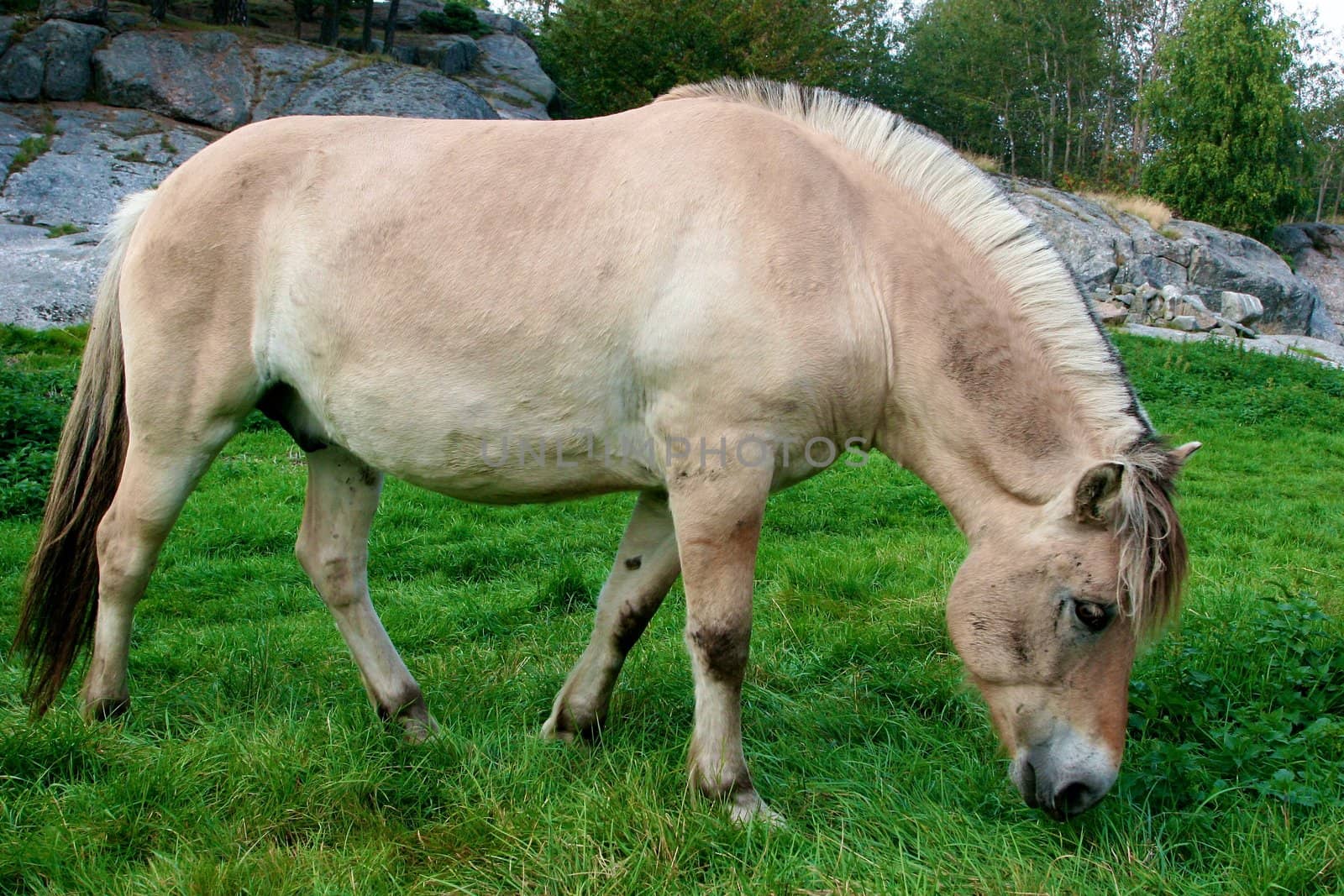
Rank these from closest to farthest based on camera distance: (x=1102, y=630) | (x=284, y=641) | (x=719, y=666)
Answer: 1. (x=1102, y=630)
2. (x=719, y=666)
3. (x=284, y=641)

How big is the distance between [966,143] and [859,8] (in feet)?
49.0

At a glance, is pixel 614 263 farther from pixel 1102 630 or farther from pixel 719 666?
pixel 1102 630

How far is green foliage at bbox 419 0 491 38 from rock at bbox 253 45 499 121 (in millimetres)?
7429

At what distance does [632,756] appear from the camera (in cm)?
287

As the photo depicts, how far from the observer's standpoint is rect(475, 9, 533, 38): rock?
2667 centimetres

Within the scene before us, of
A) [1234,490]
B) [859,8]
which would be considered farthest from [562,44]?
[1234,490]

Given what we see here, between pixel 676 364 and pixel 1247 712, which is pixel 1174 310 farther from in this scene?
pixel 676 364

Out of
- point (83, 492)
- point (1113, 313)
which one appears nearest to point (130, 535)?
point (83, 492)

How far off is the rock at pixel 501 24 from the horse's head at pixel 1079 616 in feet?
88.5

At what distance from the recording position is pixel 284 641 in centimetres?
421

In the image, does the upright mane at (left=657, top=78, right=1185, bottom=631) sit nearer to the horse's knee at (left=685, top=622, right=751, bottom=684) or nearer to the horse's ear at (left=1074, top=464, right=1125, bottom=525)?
the horse's ear at (left=1074, top=464, right=1125, bottom=525)

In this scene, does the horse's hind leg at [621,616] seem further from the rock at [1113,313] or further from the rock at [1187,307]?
the rock at [1187,307]

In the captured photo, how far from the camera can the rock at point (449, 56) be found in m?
23.7

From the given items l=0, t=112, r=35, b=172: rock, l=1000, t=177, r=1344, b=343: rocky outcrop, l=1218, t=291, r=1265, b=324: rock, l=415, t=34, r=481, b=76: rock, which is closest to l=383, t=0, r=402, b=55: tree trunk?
l=415, t=34, r=481, b=76: rock
